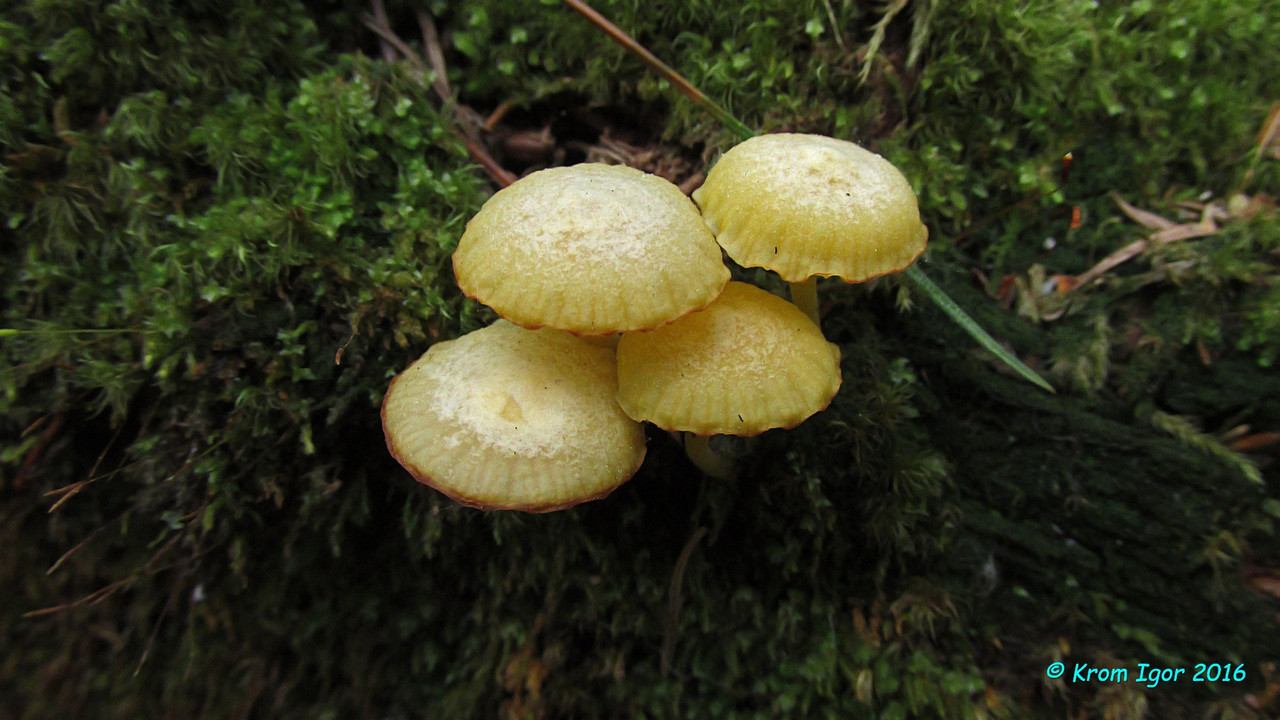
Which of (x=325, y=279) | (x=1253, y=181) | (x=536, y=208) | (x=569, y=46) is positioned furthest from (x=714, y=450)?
(x=1253, y=181)

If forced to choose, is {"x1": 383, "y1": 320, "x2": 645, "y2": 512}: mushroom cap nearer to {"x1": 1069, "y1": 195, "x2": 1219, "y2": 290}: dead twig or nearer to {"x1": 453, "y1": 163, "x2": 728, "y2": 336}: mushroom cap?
{"x1": 453, "y1": 163, "x2": 728, "y2": 336}: mushroom cap

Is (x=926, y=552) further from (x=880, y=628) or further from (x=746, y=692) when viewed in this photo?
(x=746, y=692)

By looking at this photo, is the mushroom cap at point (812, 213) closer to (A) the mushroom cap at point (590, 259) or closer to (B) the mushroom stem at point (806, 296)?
(A) the mushroom cap at point (590, 259)

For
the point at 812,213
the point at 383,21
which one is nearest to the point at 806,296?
the point at 812,213

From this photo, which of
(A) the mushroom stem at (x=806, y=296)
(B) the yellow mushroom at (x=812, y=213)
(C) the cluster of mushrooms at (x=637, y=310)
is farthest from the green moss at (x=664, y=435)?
(B) the yellow mushroom at (x=812, y=213)

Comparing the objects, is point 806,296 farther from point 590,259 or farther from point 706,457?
point 590,259
